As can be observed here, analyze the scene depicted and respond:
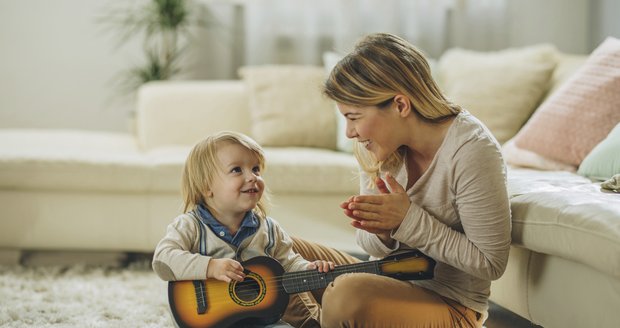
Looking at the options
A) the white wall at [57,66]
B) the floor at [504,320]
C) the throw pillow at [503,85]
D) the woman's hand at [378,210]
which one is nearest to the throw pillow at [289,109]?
the throw pillow at [503,85]

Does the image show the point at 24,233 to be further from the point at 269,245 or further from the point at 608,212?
the point at 608,212

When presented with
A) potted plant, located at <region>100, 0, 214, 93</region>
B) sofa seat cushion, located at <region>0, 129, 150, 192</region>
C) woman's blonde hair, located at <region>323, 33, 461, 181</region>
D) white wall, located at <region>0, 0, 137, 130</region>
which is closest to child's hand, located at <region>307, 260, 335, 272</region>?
woman's blonde hair, located at <region>323, 33, 461, 181</region>

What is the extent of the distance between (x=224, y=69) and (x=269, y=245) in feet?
8.25

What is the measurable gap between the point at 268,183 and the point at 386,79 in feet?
4.28

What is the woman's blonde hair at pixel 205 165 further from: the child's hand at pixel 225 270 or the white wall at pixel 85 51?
the white wall at pixel 85 51

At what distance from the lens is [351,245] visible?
2.77 m

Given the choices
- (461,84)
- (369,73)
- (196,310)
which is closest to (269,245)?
(196,310)

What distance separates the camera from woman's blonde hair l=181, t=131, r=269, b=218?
1742 millimetres

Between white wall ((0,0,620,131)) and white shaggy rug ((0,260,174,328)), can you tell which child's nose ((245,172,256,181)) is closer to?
white shaggy rug ((0,260,174,328))

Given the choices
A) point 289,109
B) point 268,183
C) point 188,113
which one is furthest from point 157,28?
point 268,183

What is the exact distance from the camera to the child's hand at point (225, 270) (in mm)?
1568

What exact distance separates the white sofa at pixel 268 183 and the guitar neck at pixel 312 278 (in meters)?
0.37

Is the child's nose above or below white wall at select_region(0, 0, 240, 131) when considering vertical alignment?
above

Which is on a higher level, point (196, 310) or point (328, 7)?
point (328, 7)
